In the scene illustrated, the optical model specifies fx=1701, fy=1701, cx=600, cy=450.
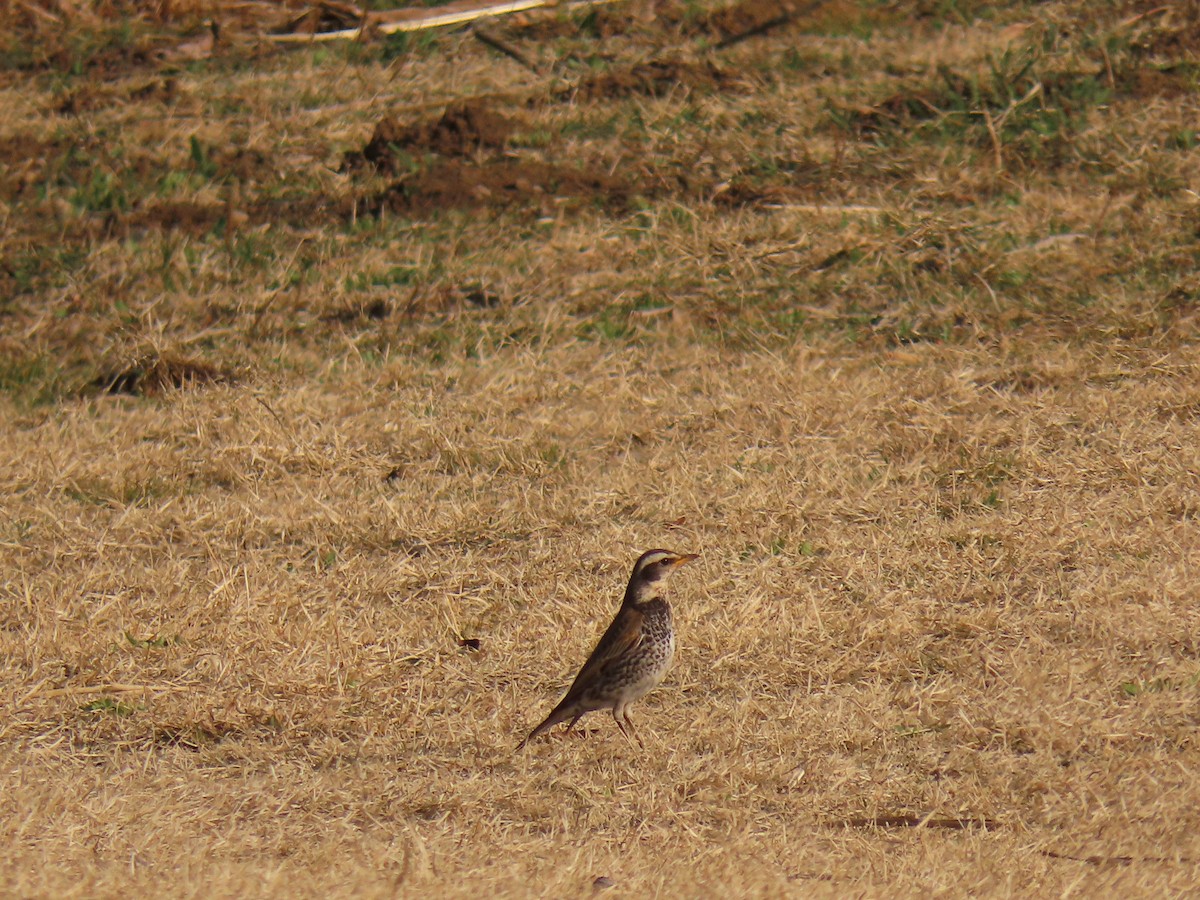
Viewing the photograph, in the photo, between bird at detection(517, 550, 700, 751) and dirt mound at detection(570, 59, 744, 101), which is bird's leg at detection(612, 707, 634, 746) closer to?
bird at detection(517, 550, 700, 751)

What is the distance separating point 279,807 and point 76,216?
27.2ft

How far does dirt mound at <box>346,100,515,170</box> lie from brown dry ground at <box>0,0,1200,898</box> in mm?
42

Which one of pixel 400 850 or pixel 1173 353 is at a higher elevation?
pixel 400 850

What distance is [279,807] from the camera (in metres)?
5.76

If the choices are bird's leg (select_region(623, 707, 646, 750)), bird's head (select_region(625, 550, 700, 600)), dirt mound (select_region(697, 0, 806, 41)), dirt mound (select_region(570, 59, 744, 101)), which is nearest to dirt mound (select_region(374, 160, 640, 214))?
dirt mound (select_region(570, 59, 744, 101))

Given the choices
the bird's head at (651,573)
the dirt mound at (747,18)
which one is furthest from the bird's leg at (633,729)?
the dirt mound at (747,18)

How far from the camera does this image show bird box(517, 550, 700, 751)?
6121 mm

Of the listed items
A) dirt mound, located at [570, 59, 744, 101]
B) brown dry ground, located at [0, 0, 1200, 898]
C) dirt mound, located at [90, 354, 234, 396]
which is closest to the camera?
brown dry ground, located at [0, 0, 1200, 898]

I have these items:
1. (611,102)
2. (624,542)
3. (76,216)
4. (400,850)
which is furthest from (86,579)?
(611,102)

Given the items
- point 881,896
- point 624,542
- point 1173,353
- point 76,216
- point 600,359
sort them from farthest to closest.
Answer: point 76,216, point 600,359, point 1173,353, point 624,542, point 881,896

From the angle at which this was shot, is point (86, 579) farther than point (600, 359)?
No

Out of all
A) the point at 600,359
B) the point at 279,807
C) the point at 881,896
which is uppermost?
the point at 881,896

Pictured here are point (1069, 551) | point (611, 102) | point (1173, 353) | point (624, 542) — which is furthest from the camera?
point (611, 102)

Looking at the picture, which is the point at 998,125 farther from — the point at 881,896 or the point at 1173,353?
the point at 881,896
